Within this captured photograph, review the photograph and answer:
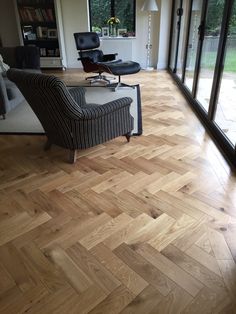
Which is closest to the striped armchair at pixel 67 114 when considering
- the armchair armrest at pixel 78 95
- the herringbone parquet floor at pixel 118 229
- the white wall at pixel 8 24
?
the herringbone parquet floor at pixel 118 229

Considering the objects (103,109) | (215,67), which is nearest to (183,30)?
(215,67)

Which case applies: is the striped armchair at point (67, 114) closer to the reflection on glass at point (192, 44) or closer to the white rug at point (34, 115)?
the white rug at point (34, 115)

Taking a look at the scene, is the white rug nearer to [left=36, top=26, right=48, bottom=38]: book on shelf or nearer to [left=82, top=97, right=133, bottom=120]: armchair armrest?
[left=82, top=97, right=133, bottom=120]: armchair armrest

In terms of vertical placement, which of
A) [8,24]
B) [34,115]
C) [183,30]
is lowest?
[34,115]

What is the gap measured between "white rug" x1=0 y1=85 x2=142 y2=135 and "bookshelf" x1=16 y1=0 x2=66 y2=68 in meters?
2.40

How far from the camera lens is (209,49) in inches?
135

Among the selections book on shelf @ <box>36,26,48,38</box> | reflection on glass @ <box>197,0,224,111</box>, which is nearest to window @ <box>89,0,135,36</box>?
book on shelf @ <box>36,26,48,38</box>

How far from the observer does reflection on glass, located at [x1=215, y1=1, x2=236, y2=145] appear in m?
2.67

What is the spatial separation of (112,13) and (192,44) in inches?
114

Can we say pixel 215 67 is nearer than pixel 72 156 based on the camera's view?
No

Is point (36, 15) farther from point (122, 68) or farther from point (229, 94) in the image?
point (229, 94)

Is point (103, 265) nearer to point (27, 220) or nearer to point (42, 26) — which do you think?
point (27, 220)

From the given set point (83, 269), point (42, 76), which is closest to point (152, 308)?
point (83, 269)

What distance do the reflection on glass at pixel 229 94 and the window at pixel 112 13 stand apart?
4284 millimetres
